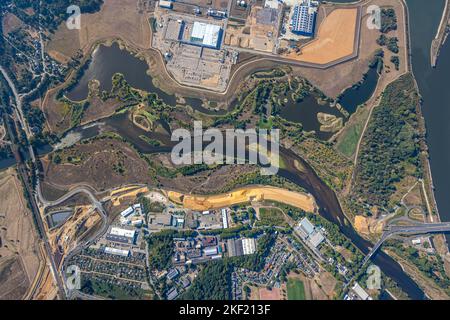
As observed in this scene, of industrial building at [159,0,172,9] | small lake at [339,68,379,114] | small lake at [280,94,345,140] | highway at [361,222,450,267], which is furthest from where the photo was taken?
industrial building at [159,0,172,9]

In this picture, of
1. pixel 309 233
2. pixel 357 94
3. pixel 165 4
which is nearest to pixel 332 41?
pixel 357 94

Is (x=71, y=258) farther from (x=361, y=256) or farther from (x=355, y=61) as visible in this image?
→ (x=355, y=61)

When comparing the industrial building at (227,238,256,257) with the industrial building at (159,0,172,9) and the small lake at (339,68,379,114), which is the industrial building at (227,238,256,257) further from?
the industrial building at (159,0,172,9)

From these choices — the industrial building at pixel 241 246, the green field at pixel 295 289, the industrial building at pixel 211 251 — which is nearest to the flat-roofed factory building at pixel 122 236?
the industrial building at pixel 211 251

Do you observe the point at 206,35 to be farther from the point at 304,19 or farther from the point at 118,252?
the point at 118,252

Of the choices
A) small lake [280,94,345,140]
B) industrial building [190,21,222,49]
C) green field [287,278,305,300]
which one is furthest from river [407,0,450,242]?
industrial building [190,21,222,49]
